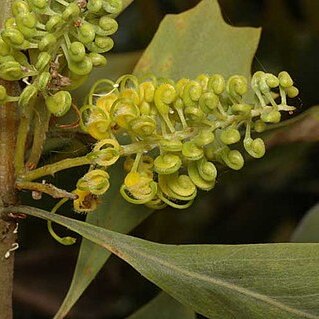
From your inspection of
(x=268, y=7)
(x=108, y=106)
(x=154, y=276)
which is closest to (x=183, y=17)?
(x=108, y=106)

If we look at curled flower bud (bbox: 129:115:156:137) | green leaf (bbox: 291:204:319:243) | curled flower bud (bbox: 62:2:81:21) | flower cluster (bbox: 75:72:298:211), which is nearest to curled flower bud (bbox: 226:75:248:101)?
flower cluster (bbox: 75:72:298:211)

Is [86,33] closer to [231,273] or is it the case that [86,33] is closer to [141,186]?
[141,186]

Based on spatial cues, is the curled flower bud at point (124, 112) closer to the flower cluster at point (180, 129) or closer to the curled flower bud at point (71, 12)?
the flower cluster at point (180, 129)

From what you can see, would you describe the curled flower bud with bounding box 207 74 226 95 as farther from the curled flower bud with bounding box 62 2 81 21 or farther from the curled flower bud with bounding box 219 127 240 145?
the curled flower bud with bounding box 62 2 81 21

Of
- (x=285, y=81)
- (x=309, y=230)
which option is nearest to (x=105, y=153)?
(x=285, y=81)

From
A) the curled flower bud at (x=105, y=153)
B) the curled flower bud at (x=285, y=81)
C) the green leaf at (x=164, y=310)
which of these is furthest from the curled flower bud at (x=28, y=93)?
the green leaf at (x=164, y=310)
